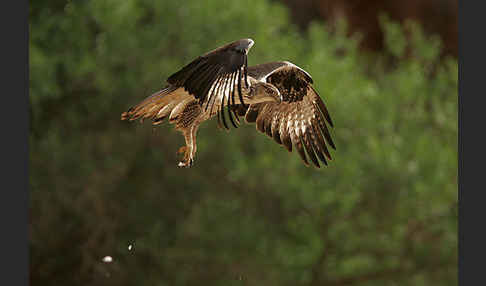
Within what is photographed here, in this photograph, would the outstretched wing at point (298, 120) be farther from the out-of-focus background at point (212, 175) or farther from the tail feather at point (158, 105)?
the out-of-focus background at point (212, 175)

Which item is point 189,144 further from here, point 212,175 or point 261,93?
point 212,175

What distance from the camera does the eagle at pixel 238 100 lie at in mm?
2076

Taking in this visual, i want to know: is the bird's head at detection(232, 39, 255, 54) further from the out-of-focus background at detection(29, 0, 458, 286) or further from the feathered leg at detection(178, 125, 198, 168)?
the out-of-focus background at detection(29, 0, 458, 286)

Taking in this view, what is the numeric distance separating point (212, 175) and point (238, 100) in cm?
424

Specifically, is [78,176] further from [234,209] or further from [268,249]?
[268,249]

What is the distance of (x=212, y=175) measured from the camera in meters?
6.43

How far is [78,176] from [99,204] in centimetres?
31

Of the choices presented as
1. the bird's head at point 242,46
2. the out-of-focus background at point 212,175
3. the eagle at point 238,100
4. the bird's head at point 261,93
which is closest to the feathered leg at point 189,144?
the eagle at point 238,100

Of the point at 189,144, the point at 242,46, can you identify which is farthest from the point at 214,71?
the point at 189,144

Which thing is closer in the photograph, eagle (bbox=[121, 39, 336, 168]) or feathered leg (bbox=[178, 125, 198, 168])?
eagle (bbox=[121, 39, 336, 168])

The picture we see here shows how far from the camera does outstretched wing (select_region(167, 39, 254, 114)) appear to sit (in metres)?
2.07

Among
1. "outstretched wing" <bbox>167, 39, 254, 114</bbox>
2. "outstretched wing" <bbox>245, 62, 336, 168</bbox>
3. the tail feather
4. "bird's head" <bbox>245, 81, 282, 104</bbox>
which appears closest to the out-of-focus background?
"outstretched wing" <bbox>245, 62, 336, 168</bbox>

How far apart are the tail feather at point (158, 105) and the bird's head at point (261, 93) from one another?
0.22 meters

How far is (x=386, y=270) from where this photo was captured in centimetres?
676
